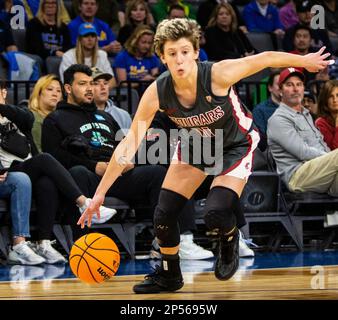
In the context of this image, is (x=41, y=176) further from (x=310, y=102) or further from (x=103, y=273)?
(x=310, y=102)

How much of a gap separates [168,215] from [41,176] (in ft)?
8.26

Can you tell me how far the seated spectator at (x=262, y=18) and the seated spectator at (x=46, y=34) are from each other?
2.92 m

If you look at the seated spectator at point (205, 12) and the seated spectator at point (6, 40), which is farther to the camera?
the seated spectator at point (205, 12)

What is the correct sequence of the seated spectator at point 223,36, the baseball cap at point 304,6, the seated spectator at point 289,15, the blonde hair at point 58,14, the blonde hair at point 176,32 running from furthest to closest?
the seated spectator at point 289,15
the baseball cap at point 304,6
the seated spectator at point 223,36
the blonde hair at point 58,14
the blonde hair at point 176,32

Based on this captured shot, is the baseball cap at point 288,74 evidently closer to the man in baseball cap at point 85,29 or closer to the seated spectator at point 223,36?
the seated spectator at point 223,36

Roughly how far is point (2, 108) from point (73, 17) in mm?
4007

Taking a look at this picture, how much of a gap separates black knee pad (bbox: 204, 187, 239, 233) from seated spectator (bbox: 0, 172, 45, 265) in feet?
8.14

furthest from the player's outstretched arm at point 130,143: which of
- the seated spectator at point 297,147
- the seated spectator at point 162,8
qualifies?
the seated spectator at point 162,8

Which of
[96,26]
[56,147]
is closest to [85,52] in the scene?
[96,26]

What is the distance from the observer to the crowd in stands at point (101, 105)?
25.9 ft

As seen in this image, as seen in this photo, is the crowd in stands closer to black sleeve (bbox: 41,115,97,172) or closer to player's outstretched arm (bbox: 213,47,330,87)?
black sleeve (bbox: 41,115,97,172)

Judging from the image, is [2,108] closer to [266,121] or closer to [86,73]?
[86,73]
